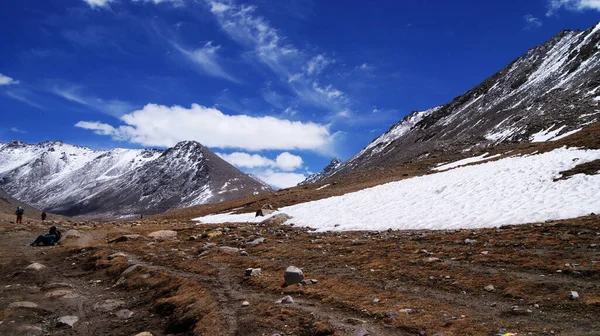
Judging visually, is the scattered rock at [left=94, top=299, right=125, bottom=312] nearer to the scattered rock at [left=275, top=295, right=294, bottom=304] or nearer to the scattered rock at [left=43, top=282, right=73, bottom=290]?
the scattered rock at [left=43, top=282, right=73, bottom=290]

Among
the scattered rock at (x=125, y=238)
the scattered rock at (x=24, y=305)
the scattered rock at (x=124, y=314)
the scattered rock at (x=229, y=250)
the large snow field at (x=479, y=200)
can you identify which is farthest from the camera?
the scattered rock at (x=125, y=238)

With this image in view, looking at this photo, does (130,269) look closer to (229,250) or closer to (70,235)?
(229,250)

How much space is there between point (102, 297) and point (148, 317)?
13.6 ft

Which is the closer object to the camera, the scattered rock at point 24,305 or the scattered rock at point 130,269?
the scattered rock at point 24,305

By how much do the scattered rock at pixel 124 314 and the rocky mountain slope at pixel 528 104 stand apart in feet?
241

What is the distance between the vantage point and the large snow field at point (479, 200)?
1980 cm

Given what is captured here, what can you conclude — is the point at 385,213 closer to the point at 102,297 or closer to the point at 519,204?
the point at 519,204

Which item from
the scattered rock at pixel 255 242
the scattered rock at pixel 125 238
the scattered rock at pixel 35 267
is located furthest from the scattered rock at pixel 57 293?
the scattered rock at pixel 125 238

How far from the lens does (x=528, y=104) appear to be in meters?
115

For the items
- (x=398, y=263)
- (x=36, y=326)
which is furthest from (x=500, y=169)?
(x=36, y=326)

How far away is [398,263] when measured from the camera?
47.9 ft

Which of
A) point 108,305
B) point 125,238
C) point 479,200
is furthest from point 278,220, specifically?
point 108,305

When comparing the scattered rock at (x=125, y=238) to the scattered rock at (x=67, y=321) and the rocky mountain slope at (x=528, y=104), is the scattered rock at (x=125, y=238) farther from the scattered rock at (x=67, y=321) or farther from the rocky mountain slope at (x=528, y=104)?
the rocky mountain slope at (x=528, y=104)

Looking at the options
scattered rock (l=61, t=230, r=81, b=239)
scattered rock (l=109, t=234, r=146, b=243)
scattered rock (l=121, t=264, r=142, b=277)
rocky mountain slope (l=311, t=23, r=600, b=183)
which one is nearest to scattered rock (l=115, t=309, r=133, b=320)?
scattered rock (l=121, t=264, r=142, b=277)
